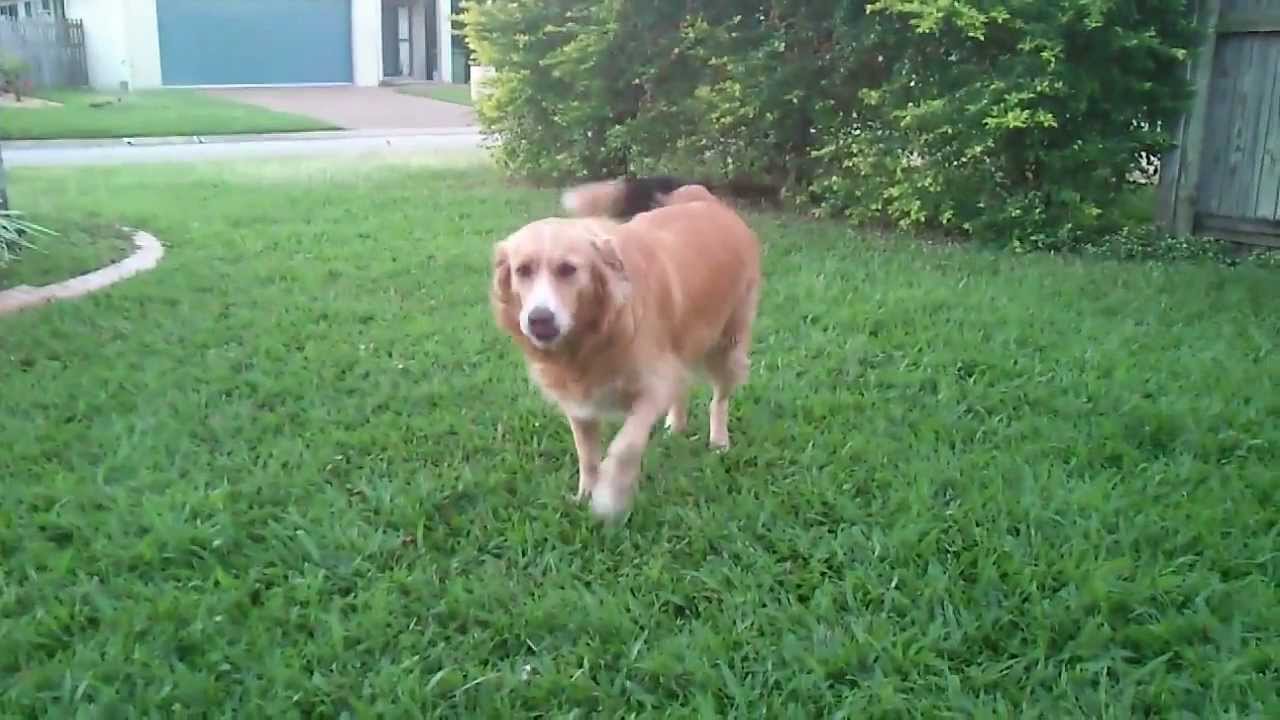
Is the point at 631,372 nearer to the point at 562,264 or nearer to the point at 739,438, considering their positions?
the point at 562,264

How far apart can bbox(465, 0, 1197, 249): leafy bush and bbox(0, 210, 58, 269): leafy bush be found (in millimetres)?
4703

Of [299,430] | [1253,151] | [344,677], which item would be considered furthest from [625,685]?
[1253,151]

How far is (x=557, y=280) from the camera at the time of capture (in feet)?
10.6

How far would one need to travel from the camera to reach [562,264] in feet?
10.6

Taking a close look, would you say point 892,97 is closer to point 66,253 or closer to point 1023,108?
point 1023,108

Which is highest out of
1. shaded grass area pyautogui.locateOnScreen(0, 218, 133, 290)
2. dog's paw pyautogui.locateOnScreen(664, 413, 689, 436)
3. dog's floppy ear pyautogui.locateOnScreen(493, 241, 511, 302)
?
dog's floppy ear pyautogui.locateOnScreen(493, 241, 511, 302)

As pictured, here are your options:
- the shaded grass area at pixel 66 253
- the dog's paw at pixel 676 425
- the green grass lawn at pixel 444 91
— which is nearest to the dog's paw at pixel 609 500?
the dog's paw at pixel 676 425

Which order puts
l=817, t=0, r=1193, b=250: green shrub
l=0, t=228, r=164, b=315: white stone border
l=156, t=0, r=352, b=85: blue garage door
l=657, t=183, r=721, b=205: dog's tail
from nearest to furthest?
l=657, t=183, r=721, b=205: dog's tail < l=0, t=228, r=164, b=315: white stone border < l=817, t=0, r=1193, b=250: green shrub < l=156, t=0, r=352, b=85: blue garage door

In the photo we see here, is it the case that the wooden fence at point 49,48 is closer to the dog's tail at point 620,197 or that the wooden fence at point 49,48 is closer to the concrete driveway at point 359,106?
the concrete driveway at point 359,106

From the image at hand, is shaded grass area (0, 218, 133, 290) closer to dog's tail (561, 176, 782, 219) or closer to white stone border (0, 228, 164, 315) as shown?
white stone border (0, 228, 164, 315)

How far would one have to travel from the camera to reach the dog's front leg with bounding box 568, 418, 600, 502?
12.1ft

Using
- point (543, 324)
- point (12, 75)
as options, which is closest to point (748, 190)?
point (543, 324)

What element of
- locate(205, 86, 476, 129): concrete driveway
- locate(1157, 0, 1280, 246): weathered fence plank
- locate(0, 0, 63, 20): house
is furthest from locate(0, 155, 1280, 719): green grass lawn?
locate(0, 0, 63, 20): house

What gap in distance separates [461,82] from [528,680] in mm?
33880
